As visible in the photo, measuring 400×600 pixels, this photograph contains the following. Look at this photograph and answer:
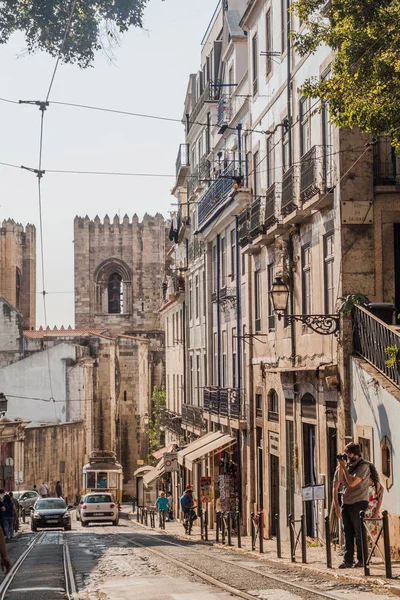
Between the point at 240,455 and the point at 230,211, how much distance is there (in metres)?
6.95

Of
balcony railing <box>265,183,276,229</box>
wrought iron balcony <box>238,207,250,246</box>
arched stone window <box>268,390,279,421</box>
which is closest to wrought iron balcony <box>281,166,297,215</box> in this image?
balcony railing <box>265,183,276,229</box>

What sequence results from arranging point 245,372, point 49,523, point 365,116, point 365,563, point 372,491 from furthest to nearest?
1. point 49,523
2. point 245,372
3. point 372,491
4. point 365,116
5. point 365,563

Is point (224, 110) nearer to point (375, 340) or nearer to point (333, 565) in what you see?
point (375, 340)

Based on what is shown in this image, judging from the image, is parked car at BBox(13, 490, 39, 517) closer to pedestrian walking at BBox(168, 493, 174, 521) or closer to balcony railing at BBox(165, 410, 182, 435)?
pedestrian walking at BBox(168, 493, 174, 521)

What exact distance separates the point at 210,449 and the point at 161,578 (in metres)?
16.3

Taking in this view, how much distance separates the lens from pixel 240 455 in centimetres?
3039

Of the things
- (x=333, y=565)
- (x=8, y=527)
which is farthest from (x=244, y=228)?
(x=333, y=565)

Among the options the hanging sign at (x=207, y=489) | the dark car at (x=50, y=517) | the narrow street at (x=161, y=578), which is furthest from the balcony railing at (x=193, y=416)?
the narrow street at (x=161, y=578)

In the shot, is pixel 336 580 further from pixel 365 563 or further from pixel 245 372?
pixel 245 372

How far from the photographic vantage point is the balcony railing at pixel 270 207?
24548 mm

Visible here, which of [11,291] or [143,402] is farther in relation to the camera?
[11,291]

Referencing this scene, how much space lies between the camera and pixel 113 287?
86125mm

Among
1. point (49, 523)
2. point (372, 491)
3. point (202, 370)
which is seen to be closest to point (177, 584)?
point (372, 491)

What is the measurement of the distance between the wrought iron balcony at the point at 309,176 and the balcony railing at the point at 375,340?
2.80 metres
